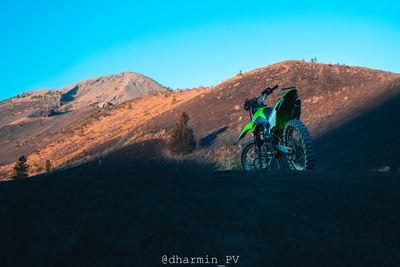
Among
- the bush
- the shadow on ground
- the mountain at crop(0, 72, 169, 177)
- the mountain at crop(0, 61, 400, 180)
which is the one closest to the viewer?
the shadow on ground

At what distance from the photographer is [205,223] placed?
2328mm

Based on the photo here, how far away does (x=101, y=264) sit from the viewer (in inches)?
65.0

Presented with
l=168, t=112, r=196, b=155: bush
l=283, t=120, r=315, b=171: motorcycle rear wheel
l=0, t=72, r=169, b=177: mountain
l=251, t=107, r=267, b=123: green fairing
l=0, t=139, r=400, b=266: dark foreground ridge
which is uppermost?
l=0, t=72, r=169, b=177: mountain

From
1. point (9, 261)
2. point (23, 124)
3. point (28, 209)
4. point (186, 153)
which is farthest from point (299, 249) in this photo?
point (23, 124)

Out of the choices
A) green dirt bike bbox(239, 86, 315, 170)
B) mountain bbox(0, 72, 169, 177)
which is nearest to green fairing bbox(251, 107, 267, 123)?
green dirt bike bbox(239, 86, 315, 170)

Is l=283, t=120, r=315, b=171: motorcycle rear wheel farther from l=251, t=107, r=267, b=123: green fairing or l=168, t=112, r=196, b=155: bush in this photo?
l=168, t=112, r=196, b=155: bush

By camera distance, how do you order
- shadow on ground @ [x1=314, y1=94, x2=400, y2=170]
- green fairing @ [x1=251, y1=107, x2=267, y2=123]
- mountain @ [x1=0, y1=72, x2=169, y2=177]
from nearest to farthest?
1. green fairing @ [x1=251, y1=107, x2=267, y2=123]
2. shadow on ground @ [x1=314, y1=94, x2=400, y2=170]
3. mountain @ [x1=0, y1=72, x2=169, y2=177]

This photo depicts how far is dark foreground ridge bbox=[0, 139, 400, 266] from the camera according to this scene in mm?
1742

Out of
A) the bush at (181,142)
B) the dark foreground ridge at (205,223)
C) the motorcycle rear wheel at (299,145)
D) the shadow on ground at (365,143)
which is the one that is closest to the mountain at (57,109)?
the bush at (181,142)

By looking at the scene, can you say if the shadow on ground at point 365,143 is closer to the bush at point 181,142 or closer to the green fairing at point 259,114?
the green fairing at point 259,114

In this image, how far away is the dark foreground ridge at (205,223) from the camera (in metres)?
1.74

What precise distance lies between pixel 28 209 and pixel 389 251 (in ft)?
9.57

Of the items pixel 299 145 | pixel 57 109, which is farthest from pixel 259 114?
pixel 57 109

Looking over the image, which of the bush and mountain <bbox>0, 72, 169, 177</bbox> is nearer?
the bush
